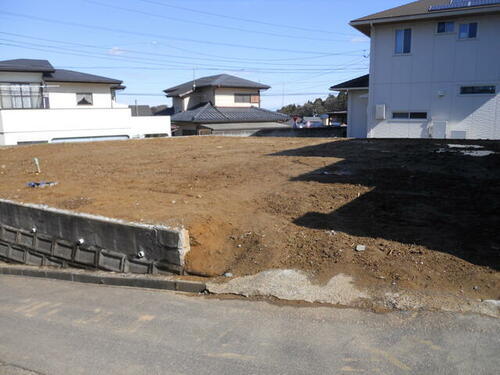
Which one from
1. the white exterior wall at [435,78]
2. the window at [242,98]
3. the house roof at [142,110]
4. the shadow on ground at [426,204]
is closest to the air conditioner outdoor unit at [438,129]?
the white exterior wall at [435,78]

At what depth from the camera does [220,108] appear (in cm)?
3834

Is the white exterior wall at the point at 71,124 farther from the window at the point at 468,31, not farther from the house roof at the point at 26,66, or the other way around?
the window at the point at 468,31

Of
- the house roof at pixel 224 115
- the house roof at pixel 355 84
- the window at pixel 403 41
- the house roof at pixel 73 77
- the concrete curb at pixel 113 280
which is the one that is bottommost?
the concrete curb at pixel 113 280

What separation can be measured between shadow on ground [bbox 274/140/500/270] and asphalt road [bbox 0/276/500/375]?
1639 millimetres

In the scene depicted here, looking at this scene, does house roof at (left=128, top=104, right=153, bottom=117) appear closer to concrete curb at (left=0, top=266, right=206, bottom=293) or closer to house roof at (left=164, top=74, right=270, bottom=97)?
house roof at (left=164, top=74, right=270, bottom=97)

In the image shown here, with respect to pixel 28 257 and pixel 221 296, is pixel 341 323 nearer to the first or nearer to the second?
pixel 221 296

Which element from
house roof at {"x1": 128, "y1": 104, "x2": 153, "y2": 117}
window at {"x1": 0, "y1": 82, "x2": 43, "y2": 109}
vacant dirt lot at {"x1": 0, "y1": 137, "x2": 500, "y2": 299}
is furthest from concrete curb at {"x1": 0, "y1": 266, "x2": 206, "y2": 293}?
house roof at {"x1": 128, "y1": 104, "x2": 153, "y2": 117}

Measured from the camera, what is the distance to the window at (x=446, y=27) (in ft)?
66.3

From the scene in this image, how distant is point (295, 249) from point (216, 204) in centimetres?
252

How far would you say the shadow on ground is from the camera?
5.68 meters

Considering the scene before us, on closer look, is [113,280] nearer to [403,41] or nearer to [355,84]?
[403,41]

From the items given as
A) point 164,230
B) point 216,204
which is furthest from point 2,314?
point 216,204

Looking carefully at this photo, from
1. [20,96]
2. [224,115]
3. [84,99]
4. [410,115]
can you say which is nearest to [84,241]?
[410,115]

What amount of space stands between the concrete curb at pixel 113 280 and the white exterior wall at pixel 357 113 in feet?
68.8
